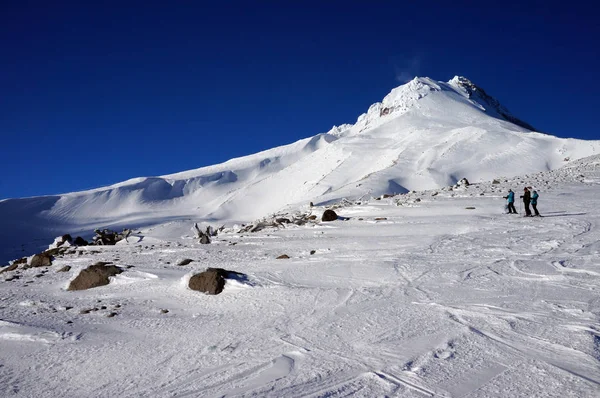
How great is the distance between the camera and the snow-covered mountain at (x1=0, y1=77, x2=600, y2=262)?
58156 millimetres

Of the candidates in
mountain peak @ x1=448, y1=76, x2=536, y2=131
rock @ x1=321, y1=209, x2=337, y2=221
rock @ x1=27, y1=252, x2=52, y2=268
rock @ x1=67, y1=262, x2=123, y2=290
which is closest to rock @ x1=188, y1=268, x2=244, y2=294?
rock @ x1=67, y1=262, x2=123, y2=290

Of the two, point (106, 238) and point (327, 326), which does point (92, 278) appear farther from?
point (106, 238)

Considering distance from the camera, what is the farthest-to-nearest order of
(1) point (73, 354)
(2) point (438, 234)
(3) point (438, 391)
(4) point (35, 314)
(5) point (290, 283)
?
(2) point (438, 234)
(5) point (290, 283)
(4) point (35, 314)
(1) point (73, 354)
(3) point (438, 391)

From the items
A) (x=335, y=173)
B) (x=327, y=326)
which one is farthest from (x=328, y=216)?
(x=335, y=173)

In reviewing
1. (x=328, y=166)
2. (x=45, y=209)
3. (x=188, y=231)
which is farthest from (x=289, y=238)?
(x=45, y=209)

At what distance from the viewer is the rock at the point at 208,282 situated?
26.0ft

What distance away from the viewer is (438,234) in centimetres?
1426

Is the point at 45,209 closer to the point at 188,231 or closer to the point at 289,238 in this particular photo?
the point at 188,231

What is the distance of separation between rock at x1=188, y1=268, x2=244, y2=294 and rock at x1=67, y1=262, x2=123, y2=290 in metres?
2.20

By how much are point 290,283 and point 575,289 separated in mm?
4982

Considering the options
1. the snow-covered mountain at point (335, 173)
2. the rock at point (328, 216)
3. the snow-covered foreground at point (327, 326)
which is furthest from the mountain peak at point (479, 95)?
the snow-covered foreground at point (327, 326)

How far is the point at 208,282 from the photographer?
7.98 meters

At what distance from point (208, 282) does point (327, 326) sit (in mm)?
2755

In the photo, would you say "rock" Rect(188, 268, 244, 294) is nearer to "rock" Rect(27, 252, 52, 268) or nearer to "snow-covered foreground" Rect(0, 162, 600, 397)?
"snow-covered foreground" Rect(0, 162, 600, 397)
